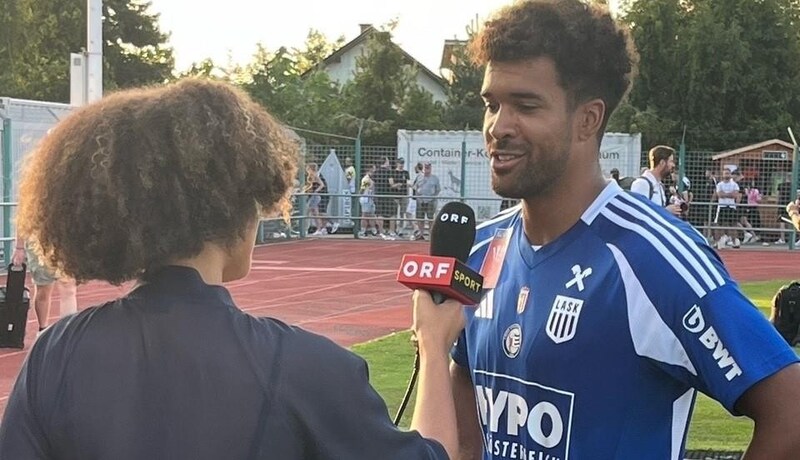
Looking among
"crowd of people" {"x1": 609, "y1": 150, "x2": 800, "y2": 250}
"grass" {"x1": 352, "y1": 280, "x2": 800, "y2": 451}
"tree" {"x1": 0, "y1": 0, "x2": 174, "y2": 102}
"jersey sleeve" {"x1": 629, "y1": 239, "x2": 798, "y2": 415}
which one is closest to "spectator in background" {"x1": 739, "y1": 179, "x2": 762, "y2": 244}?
"crowd of people" {"x1": 609, "y1": 150, "x2": 800, "y2": 250}

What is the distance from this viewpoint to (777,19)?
38438 mm

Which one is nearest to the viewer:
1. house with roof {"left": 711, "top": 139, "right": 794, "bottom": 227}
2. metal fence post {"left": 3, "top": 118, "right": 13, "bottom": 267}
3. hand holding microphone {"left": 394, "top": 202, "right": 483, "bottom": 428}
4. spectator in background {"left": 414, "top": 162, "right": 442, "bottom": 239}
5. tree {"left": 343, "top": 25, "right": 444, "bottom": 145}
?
hand holding microphone {"left": 394, "top": 202, "right": 483, "bottom": 428}

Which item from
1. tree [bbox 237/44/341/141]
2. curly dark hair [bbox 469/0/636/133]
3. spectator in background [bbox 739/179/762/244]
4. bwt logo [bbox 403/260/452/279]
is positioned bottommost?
spectator in background [bbox 739/179/762/244]

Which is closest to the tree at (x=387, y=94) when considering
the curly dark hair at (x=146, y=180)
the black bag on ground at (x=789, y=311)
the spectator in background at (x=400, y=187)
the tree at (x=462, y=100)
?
the tree at (x=462, y=100)

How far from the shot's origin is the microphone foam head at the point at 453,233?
2.62 m

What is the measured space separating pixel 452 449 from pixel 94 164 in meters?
0.82

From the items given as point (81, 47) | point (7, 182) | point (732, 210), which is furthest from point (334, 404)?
point (81, 47)

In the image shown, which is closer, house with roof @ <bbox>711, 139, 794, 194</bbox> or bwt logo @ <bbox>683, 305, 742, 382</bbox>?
bwt logo @ <bbox>683, 305, 742, 382</bbox>

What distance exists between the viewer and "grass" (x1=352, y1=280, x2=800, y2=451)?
6.79 meters

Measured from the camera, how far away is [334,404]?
1.81 metres

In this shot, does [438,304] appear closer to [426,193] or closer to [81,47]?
[426,193]

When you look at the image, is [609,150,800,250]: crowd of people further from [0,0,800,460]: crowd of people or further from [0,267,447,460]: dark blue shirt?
[0,267,447,460]: dark blue shirt

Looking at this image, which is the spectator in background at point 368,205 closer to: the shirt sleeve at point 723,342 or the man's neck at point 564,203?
the man's neck at point 564,203

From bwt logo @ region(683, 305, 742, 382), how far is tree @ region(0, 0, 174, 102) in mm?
42662
